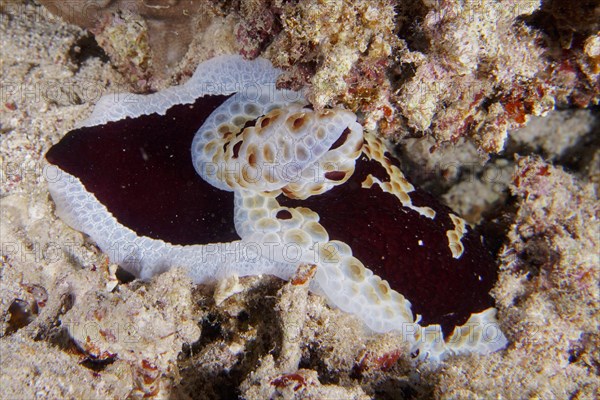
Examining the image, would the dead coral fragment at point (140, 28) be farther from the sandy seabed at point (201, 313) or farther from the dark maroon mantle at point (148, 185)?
the dark maroon mantle at point (148, 185)

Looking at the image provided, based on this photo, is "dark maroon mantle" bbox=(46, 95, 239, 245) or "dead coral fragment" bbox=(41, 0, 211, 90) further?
"dead coral fragment" bbox=(41, 0, 211, 90)

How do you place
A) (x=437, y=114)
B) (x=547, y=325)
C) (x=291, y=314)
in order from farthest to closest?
(x=547, y=325)
(x=437, y=114)
(x=291, y=314)

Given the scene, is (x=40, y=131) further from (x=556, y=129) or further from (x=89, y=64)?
(x=556, y=129)

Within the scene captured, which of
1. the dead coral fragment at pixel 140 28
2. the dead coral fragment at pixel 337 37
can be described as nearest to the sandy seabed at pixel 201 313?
the dead coral fragment at pixel 140 28

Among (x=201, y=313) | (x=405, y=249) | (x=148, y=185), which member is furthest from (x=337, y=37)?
(x=201, y=313)

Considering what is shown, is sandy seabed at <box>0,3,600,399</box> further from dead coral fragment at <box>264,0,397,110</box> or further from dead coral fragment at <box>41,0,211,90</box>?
dead coral fragment at <box>264,0,397,110</box>

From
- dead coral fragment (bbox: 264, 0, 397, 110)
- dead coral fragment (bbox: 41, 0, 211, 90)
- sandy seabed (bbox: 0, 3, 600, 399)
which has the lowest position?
sandy seabed (bbox: 0, 3, 600, 399)

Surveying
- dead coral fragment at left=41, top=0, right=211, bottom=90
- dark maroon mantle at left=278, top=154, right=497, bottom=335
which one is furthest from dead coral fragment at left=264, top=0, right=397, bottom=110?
dead coral fragment at left=41, top=0, right=211, bottom=90

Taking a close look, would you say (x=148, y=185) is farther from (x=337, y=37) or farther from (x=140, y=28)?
(x=337, y=37)

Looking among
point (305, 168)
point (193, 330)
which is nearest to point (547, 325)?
point (305, 168)
